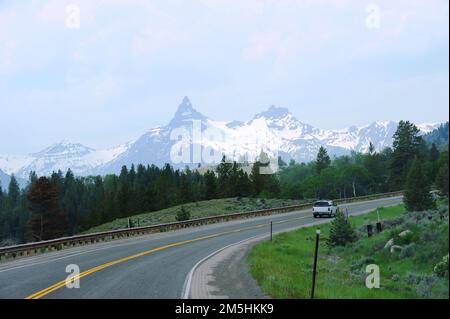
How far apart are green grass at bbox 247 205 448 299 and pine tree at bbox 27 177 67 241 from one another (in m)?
61.6

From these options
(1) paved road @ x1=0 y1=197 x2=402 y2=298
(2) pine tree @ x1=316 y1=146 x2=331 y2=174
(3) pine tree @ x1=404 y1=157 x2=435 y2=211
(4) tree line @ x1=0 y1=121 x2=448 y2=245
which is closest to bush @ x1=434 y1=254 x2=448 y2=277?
(1) paved road @ x1=0 y1=197 x2=402 y2=298

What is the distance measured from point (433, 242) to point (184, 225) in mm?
25923

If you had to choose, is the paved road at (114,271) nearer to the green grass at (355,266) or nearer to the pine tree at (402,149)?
the green grass at (355,266)

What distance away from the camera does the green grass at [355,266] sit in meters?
13.5

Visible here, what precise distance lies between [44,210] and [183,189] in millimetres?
40611

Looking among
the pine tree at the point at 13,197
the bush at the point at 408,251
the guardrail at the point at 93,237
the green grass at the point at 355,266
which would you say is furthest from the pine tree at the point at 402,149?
the pine tree at the point at 13,197

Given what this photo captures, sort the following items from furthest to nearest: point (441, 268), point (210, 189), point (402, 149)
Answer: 1. point (402, 149)
2. point (210, 189)
3. point (441, 268)

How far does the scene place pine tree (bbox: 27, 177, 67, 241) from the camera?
276ft

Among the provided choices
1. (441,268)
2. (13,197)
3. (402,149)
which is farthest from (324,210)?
(13,197)

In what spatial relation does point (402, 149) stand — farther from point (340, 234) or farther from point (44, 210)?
point (340, 234)

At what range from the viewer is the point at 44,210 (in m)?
86.3

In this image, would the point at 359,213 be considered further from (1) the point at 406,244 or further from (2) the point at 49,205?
(2) the point at 49,205
